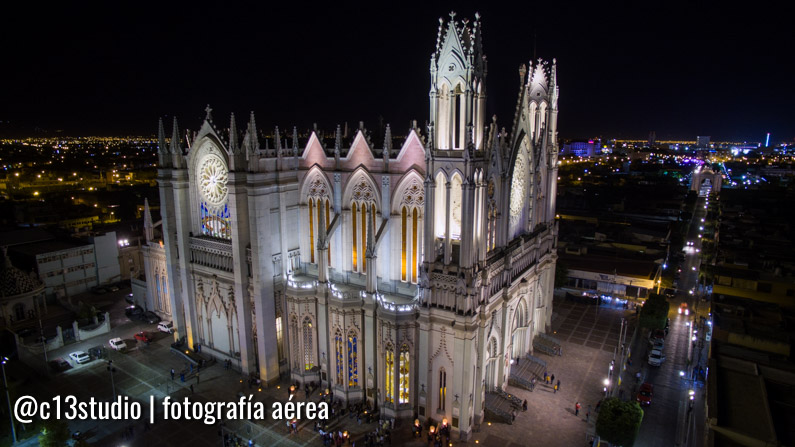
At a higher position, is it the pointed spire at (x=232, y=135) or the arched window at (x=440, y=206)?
the pointed spire at (x=232, y=135)

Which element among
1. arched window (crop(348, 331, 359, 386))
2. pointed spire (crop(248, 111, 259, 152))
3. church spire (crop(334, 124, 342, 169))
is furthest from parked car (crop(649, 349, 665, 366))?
pointed spire (crop(248, 111, 259, 152))

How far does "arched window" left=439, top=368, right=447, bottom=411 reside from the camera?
31.6 metres

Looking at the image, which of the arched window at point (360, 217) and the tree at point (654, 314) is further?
the tree at point (654, 314)

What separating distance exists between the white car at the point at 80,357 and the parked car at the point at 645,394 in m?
45.3

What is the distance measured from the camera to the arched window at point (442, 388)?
3164cm

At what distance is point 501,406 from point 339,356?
40.5 feet

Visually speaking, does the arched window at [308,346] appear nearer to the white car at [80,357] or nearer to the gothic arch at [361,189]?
the gothic arch at [361,189]

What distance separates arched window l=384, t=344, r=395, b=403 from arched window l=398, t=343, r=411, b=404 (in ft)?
1.83

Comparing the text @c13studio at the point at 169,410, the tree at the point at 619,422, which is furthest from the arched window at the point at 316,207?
the tree at the point at 619,422

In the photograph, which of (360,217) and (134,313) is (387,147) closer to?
(360,217)

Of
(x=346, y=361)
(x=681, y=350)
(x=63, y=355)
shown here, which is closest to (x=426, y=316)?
(x=346, y=361)

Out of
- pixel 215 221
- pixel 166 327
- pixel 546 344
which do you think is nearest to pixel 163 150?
pixel 215 221

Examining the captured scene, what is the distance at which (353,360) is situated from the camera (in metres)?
35.0

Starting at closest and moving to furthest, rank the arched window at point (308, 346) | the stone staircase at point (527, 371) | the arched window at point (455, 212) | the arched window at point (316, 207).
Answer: the arched window at point (455, 212), the arched window at point (308, 346), the arched window at point (316, 207), the stone staircase at point (527, 371)
